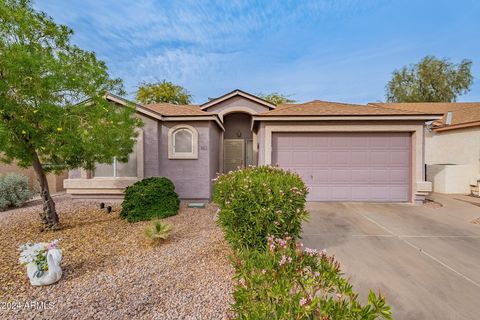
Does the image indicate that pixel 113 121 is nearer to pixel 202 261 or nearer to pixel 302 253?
pixel 202 261

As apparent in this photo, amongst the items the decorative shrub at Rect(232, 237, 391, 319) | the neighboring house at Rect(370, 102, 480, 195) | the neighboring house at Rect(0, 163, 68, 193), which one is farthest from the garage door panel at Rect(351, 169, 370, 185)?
the neighboring house at Rect(0, 163, 68, 193)

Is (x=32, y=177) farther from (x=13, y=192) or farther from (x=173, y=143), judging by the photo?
(x=173, y=143)

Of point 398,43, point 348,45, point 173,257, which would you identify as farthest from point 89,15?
point 398,43

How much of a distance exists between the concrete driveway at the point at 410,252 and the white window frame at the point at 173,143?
472 cm

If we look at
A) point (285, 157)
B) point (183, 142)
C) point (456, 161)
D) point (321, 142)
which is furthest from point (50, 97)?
point (456, 161)

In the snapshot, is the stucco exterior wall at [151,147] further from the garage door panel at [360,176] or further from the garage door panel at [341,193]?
the garage door panel at [360,176]

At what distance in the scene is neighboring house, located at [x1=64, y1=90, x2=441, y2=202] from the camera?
7637 mm

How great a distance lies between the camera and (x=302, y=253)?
205cm

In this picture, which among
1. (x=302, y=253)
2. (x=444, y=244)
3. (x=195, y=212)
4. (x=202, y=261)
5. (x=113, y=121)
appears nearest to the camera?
(x=302, y=253)

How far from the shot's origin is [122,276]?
3.23 meters

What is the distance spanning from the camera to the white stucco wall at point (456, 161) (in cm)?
972

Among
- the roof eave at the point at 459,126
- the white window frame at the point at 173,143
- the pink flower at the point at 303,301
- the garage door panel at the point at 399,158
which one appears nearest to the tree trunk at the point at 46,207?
the white window frame at the point at 173,143

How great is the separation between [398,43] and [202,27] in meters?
10.3

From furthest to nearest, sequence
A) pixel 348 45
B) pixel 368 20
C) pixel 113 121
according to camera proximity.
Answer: pixel 348 45 < pixel 368 20 < pixel 113 121
